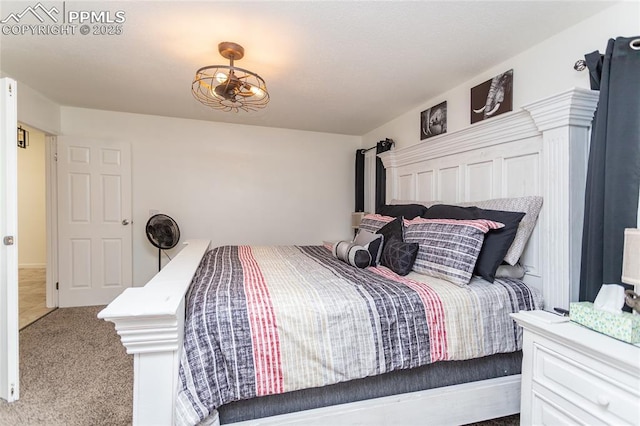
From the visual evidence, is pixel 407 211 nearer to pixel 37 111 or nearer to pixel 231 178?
pixel 231 178

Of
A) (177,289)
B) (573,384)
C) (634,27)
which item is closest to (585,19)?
(634,27)

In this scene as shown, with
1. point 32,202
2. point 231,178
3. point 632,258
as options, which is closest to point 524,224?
point 632,258

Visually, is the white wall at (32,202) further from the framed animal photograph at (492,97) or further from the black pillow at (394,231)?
the framed animal photograph at (492,97)

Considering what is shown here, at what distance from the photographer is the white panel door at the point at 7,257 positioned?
68.2 inches

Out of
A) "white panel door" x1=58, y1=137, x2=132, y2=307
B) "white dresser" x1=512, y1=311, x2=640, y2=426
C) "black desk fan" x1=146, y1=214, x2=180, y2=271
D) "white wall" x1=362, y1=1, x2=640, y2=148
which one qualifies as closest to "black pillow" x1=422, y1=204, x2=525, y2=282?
"white dresser" x1=512, y1=311, x2=640, y2=426

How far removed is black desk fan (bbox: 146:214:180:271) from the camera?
11.4ft

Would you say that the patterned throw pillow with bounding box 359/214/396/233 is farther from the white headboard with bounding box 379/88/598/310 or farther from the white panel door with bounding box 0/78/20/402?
the white panel door with bounding box 0/78/20/402

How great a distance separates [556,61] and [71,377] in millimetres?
3667

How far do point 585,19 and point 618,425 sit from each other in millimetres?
1966

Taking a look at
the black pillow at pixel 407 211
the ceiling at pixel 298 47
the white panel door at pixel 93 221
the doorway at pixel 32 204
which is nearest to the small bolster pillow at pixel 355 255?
the black pillow at pixel 407 211

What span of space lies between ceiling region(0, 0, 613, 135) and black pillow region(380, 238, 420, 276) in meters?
1.31

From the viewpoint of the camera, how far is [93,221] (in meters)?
3.50

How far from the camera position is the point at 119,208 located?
11.7 ft

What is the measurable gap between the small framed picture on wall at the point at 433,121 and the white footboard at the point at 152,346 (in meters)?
2.61
